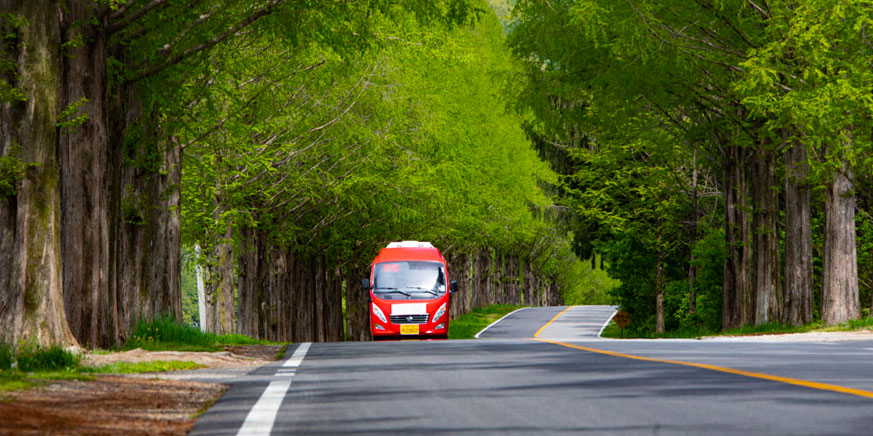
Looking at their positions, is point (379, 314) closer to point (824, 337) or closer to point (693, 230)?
point (824, 337)

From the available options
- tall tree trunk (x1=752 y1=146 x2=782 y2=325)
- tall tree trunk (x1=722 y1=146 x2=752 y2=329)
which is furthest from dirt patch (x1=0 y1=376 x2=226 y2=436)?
tall tree trunk (x1=722 y1=146 x2=752 y2=329)

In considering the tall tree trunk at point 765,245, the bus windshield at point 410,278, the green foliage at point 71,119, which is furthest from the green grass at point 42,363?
the tall tree trunk at point 765,245

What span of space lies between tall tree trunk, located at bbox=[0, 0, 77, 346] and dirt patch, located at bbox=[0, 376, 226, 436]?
7.78 feet

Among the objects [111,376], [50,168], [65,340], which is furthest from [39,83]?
[111,376]

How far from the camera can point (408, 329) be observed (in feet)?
94.3

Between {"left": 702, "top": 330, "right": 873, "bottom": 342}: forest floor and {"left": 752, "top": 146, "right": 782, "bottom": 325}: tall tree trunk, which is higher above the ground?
{"left": 752, "top": 146, "right": 782, "bottom": 325}: tall tree trunk

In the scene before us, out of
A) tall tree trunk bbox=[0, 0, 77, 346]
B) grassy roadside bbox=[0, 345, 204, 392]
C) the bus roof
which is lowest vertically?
grassy roadside bbox=[0, 345, 204, 392]

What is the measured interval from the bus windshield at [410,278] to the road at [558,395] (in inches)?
573

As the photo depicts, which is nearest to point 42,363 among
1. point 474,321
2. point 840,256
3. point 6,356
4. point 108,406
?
point 6,356

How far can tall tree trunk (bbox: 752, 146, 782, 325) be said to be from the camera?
29.6 meters

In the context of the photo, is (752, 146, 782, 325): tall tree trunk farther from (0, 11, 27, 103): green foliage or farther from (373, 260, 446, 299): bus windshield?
(0, 11, 27, 103): green foliage

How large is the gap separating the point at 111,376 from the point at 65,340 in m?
1.75

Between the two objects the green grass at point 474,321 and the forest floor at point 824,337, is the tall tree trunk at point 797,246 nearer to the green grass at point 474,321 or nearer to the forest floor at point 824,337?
the forest floor at point 824,337

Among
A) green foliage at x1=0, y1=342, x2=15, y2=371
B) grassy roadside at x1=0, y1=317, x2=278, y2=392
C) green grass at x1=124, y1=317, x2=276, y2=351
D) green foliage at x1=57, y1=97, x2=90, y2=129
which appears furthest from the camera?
green grass at x1=124, y1=317, x2=276, y2=351
